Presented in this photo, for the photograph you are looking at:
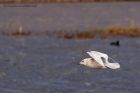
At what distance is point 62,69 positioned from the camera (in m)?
26.7

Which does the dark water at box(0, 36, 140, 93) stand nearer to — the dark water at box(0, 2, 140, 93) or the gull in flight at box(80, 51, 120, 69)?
the dark water at box(0, 2, 140, 93)

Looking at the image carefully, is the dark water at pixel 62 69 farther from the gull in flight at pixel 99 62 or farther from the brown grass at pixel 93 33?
the brown grass at pixel 93 33

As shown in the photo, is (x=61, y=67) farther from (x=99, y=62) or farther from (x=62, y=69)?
(x=99, y=62)

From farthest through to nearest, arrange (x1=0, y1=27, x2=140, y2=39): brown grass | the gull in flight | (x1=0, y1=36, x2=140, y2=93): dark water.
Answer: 1. (x1=0, y1=27, x2=140, y2=39): brown grass
2. the gull in flight
3. (x1=0, y1=36, x2=140, y2=93): dark water

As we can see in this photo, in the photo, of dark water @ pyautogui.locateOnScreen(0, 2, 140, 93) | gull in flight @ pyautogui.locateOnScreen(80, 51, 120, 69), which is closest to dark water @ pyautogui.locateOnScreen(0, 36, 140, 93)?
dark water @ pyautogui.locateOnScreen(0, 2, 140, 93)

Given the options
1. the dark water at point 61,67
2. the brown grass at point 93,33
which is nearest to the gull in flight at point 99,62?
the dark water at point 61,67

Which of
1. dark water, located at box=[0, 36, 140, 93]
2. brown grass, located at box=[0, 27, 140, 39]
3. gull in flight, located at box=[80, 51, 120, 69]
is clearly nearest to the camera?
dark water, located at box=[0, 36, 140, 93]

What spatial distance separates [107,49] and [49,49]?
2108 mm

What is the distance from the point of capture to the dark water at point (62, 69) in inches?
893

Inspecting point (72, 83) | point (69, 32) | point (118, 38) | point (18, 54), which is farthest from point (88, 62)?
point (69, 32)

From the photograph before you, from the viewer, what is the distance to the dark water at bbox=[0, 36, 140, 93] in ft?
74.4

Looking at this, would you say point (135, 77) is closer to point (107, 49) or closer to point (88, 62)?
point (88, 62)

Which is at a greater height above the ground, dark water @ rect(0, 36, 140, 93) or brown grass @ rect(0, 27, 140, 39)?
dark water @ rect(0, 36, 140, 93)

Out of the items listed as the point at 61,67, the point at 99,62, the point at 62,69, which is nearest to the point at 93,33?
the point at 61,67
